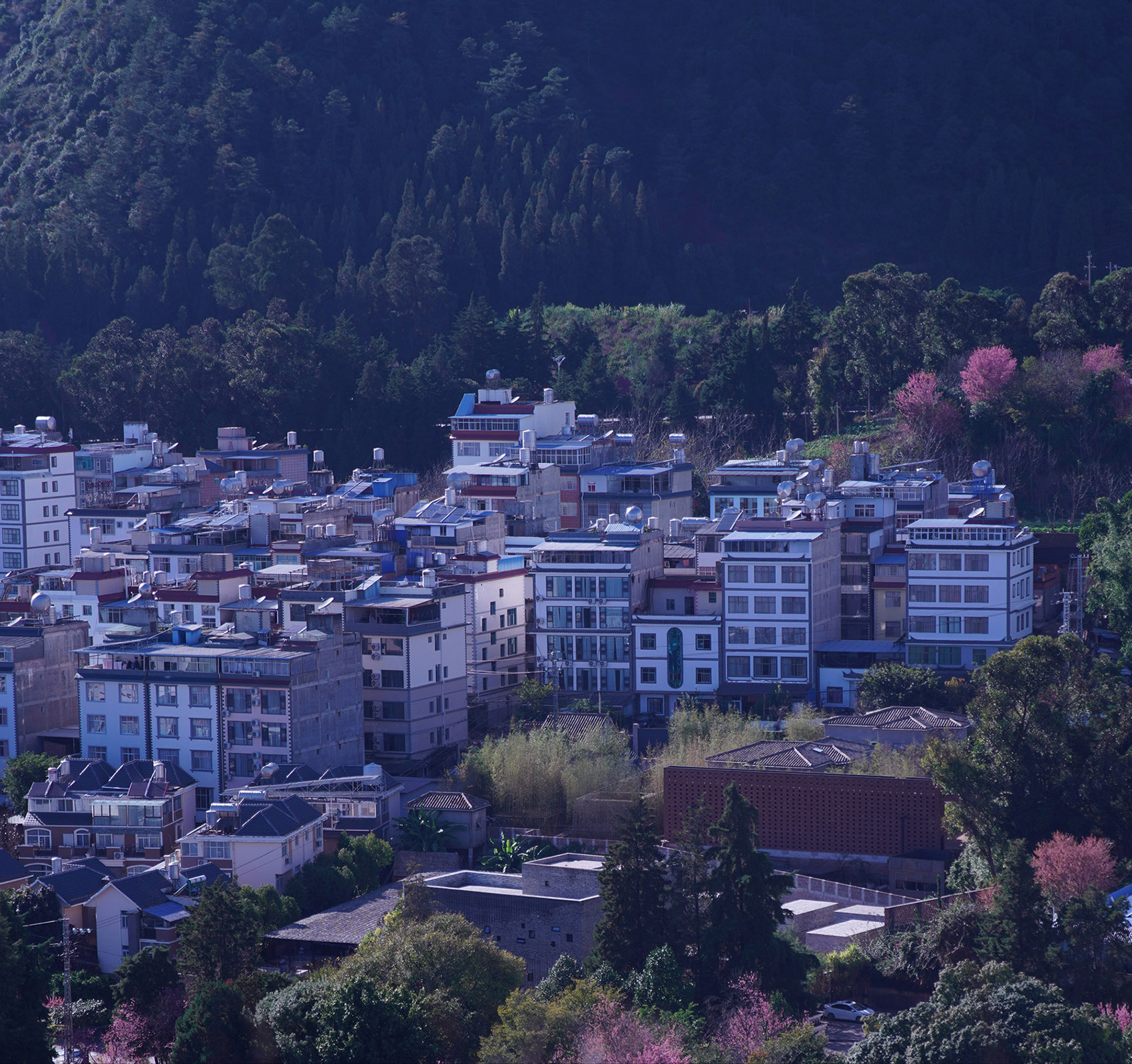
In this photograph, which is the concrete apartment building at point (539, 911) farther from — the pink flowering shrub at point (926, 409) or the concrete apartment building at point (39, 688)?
the pink flowering shrub at point (926, 409)

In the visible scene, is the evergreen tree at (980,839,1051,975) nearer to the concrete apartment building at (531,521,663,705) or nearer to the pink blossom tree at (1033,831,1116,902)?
the pink blossom tree at (1033,831,1116,902)

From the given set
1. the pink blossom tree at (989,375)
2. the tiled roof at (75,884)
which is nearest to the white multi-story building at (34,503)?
the tiled roof at (75,884)

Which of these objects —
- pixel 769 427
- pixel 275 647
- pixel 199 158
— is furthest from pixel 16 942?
pixel 199 158

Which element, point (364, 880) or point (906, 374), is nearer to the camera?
point (364, 880)

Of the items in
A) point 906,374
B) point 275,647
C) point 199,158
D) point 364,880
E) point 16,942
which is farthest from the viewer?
point 199,158

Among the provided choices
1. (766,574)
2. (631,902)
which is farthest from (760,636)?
(631,902)

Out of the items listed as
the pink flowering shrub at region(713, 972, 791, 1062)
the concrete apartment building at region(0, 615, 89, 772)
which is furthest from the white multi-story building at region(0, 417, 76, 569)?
the pink flowering shrub at region(713, 972, 791, 1062)

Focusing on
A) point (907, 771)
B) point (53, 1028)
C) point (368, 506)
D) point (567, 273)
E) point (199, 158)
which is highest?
point (199, 158)

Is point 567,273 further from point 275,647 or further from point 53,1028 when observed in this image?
point 53,1028
